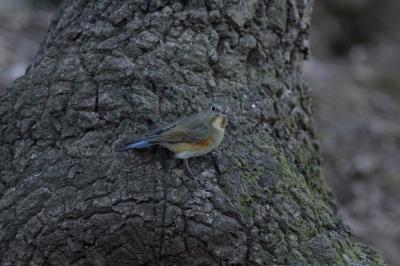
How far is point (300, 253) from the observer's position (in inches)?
142

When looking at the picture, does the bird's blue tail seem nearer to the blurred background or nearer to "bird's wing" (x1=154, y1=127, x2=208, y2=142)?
"bird's wing" (x1=154, y1=127, x2=208, y2=142)

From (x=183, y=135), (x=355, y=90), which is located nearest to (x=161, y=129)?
(x=183, y=135)

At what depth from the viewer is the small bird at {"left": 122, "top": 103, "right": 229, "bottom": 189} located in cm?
358

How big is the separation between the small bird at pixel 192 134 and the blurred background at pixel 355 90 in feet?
10.6

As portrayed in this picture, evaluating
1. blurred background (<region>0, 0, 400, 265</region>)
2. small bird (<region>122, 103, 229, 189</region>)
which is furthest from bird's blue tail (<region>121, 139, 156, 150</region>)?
blurred background (<region>0, 0, 400, 265</region>)

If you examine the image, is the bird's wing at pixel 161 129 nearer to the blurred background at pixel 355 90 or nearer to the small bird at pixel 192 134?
the small bird at pixel 192 134

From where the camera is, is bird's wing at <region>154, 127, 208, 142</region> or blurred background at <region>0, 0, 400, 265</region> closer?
bird's wing at <region>154, 127, 208, 142</region>

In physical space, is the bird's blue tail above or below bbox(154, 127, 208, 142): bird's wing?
above

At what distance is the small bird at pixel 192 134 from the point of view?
358 centimetres

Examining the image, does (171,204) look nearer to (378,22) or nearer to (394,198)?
(394,198)

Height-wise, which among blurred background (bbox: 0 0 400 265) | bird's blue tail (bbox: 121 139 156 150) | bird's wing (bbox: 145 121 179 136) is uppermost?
bird's blue tail (bbox: 121 139 156 150)

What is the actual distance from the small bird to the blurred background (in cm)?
323

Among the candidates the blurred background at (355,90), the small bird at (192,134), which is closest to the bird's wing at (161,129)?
the small bird at (192,134)

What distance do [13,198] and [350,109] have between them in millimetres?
6253
